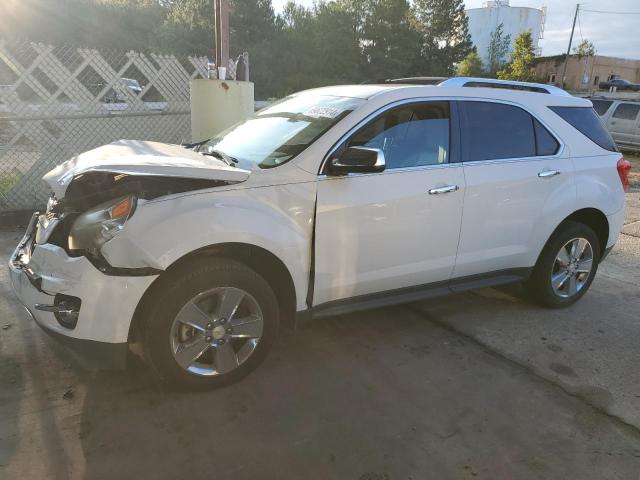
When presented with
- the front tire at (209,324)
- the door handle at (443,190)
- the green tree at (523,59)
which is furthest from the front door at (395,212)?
the green tree at (523,59)

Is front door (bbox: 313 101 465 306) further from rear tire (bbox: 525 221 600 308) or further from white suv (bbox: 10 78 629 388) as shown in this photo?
rear tire (bbox: 525 221 600 308)

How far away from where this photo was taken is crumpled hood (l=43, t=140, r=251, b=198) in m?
2.64

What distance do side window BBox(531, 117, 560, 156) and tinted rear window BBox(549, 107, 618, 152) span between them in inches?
9.5

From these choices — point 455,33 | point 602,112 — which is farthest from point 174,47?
point 455,33

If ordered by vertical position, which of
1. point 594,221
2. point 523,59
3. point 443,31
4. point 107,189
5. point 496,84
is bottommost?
point 594,221

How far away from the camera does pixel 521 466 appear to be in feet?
8.06

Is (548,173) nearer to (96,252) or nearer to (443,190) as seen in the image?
(443,190)

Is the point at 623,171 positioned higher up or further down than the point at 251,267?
higher up

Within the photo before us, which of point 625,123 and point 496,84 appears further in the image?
point 625,123

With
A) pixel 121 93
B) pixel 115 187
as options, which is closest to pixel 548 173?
pixel 115 187

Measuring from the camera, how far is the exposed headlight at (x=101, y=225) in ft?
8.33

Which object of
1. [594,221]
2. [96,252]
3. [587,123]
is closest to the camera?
[96,252]

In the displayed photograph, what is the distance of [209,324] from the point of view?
111 inches

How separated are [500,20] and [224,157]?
102 metres
